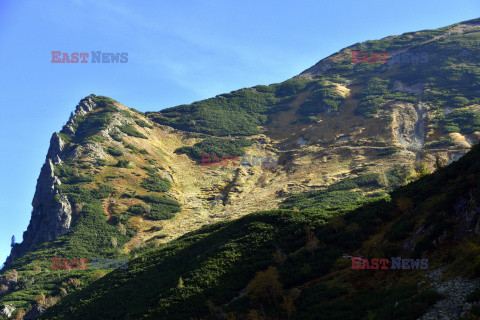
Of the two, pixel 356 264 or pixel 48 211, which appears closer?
pixel 356 264

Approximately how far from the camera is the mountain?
2352cm

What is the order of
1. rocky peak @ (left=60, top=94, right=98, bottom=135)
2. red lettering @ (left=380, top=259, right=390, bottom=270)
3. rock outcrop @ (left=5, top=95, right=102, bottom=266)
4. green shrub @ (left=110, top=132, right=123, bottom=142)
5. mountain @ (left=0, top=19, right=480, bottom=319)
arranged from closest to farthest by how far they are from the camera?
red lettering @ (left=380, top=259, right=390, bottom=270)
mountain @ (left=0, top=19, right=480, bottom=319)
rock outcrop @ (left=5, top=95, right=102, bottom=266)
green shrub @ (left=110, top=132, right=123, bottom=142)
rocky peak @ (left=60, top=94, right=98, bottom=135)

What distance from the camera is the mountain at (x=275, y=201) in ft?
77.2

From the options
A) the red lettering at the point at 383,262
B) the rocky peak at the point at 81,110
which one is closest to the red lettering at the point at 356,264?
the red lettering at the point at 383,262

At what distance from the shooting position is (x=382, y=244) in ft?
88.4

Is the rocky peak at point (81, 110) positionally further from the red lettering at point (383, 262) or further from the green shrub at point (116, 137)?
the red lettering at point (383, 262)

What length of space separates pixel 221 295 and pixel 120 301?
17.3 meters

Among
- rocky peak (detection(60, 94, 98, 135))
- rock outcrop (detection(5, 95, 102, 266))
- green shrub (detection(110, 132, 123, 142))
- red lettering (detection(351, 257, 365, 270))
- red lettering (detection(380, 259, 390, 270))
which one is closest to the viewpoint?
red lettering (detection(380, 259, 390, 270))

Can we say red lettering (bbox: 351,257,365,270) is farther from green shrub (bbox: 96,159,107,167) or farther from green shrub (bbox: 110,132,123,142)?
green shrub (bbox: 110,132,123,142)

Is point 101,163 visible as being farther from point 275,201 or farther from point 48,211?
point 275,201

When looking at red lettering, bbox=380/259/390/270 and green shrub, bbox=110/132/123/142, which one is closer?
red lettering, bbox=380/259/390/270

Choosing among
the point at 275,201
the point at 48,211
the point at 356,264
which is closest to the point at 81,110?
the point at 48,211

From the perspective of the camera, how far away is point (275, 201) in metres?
88.2

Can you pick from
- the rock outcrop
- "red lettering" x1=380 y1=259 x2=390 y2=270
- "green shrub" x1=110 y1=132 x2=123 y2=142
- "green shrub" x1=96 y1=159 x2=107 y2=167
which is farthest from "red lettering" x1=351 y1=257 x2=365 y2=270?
"green shrub" x1=110 y1=132 x2=123 y2=142
